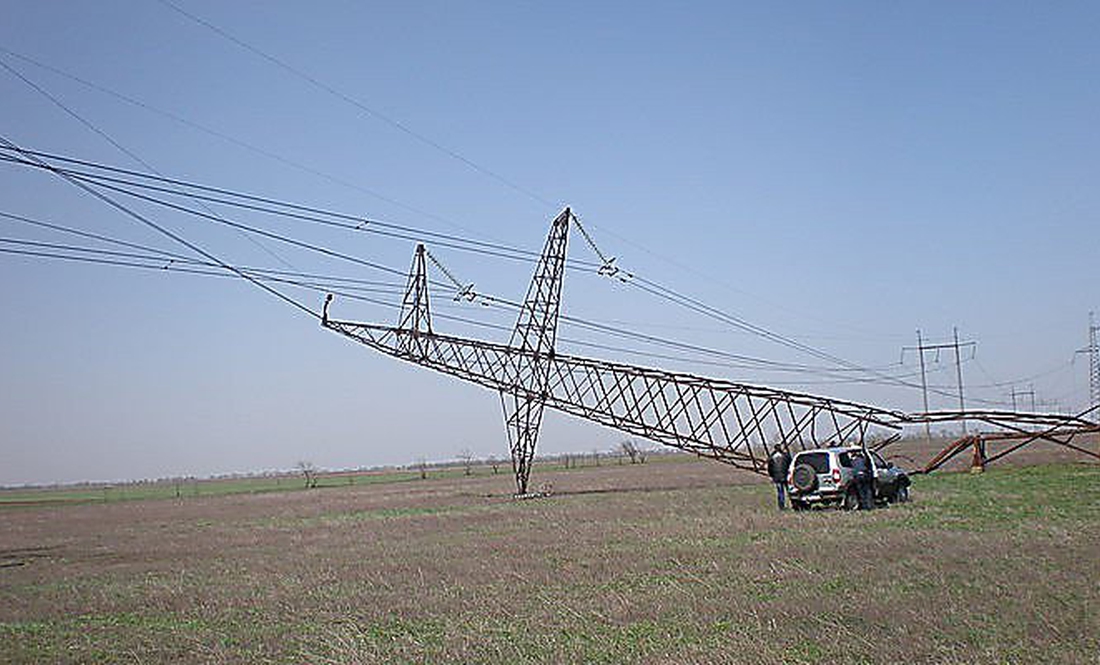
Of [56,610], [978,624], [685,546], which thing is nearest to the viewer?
[978,624]

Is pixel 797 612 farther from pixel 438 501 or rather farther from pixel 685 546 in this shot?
pixel 438 501

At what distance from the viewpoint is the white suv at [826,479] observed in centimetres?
2731

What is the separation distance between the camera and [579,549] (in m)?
19.9

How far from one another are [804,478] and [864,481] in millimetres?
1538

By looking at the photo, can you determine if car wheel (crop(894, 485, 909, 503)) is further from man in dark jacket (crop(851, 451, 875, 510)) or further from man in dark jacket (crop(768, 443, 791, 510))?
man in dark jacket (crop(768, 443, 791, 510))

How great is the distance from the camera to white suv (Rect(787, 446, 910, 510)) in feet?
89.6

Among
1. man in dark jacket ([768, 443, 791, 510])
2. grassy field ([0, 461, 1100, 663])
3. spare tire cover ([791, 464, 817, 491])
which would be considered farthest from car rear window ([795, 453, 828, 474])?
grassy field ([0, 461, 1100, 663])

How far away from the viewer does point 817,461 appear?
27766 millimetres

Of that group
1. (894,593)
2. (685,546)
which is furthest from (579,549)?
(894,593)

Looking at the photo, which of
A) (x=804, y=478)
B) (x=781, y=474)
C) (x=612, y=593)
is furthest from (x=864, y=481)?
(x=612, y=593)

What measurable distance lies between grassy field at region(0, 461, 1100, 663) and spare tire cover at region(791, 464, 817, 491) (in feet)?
3.08

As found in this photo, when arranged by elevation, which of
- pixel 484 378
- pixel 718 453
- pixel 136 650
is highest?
pixel 484 378

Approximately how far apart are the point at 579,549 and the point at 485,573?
347 cm

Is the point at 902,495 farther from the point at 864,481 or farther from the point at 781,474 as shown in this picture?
the point at 781,474
